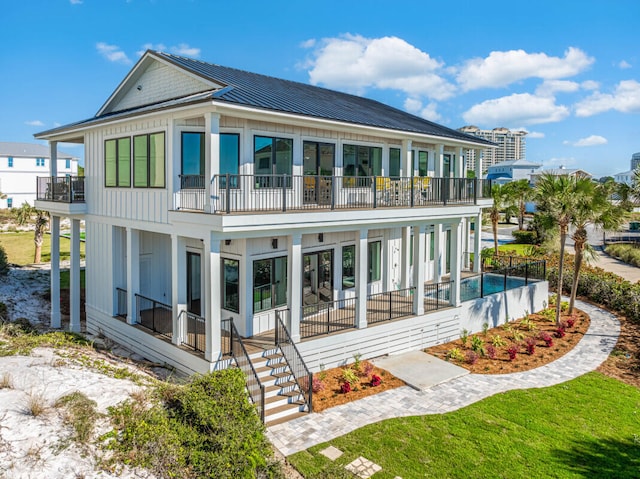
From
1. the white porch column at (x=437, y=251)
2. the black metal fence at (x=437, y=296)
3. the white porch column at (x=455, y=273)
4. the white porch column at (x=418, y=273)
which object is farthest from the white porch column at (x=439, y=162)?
the black metal fence at (x=437, y=296)

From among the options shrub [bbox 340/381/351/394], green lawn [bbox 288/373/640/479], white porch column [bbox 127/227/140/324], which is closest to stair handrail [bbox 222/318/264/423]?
green lawn [bbox 288/373/640/479]

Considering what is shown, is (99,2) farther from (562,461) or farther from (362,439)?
(562,461)

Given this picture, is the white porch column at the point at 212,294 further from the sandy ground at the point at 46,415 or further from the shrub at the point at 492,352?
the shrub at the point at 492,352

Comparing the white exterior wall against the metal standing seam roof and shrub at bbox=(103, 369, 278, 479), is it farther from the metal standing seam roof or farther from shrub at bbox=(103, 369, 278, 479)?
shrub at bbox=(103, 369, 278, 479)

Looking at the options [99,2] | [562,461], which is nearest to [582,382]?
[562,461]

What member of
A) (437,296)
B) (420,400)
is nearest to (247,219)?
(420,400)

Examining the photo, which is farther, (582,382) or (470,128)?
(470,128)
